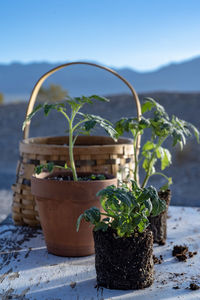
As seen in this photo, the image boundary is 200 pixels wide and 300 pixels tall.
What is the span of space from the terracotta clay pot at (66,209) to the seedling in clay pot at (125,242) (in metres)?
0.26

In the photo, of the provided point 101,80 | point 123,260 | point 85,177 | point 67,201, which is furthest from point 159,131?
point 101,80

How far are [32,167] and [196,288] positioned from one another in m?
1.04

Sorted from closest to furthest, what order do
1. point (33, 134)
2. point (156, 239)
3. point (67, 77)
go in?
point (156, 239)
point (33, 134)
point (67, 77)

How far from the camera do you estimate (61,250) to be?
1.68 m

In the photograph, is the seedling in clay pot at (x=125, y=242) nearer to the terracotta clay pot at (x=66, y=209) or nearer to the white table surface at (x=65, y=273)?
the white table surface at (x=65, y=273)

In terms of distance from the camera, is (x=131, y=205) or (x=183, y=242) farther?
(x=183, y=242)

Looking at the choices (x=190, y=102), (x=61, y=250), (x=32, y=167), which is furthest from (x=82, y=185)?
(x=190, y=102)

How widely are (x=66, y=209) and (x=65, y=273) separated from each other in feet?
0.87

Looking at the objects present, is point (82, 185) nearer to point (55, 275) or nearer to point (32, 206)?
point (55, 275)

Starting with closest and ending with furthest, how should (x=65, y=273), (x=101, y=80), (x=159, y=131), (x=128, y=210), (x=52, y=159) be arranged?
(x=128, y=210) → (x=65, y=273) → (x=159, y=131) → (x=52, y=159) → (x=101, y=80)

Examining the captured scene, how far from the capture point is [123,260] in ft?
4.30

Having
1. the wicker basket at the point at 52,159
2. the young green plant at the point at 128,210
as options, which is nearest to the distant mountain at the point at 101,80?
the wicker basket at the point at 52,159

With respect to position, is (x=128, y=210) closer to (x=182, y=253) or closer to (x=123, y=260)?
(x=123, y=260)

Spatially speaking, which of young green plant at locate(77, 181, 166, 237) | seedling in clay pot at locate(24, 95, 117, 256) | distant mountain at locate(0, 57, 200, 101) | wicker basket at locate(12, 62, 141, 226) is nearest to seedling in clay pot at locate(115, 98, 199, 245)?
wicker basket at locate(12, 62, 141, 226)
